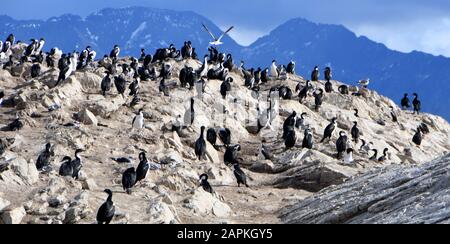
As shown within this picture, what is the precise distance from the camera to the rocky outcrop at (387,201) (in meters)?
16.1

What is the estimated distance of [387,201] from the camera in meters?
18.5

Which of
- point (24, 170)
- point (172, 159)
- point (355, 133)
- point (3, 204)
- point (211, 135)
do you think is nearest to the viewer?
point (3, 204)

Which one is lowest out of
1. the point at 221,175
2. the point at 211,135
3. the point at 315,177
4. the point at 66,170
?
the point at 66,170

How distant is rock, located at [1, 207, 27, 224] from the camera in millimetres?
17391

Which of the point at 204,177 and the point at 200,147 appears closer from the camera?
the point at 204,177

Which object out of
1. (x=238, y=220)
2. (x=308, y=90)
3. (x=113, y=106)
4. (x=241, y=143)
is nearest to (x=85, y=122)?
(x=113, y=106)

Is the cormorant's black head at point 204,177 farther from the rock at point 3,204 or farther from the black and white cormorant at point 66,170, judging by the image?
the rock at point 3,204

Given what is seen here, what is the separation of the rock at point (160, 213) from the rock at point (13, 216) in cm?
313

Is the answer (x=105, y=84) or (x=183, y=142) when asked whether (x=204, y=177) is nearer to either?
(x=183, y=142)

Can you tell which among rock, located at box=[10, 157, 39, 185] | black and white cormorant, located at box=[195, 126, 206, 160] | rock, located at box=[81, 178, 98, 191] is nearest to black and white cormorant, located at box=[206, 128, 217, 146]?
black and white cormorant, located at box=[195, 126, 206, 160]

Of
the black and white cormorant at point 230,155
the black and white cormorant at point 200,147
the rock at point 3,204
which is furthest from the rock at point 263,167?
the rock at point 3,204

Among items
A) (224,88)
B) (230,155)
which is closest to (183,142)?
(230,155)

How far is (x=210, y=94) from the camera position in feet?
135

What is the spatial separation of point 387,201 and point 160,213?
5681 millimetres
